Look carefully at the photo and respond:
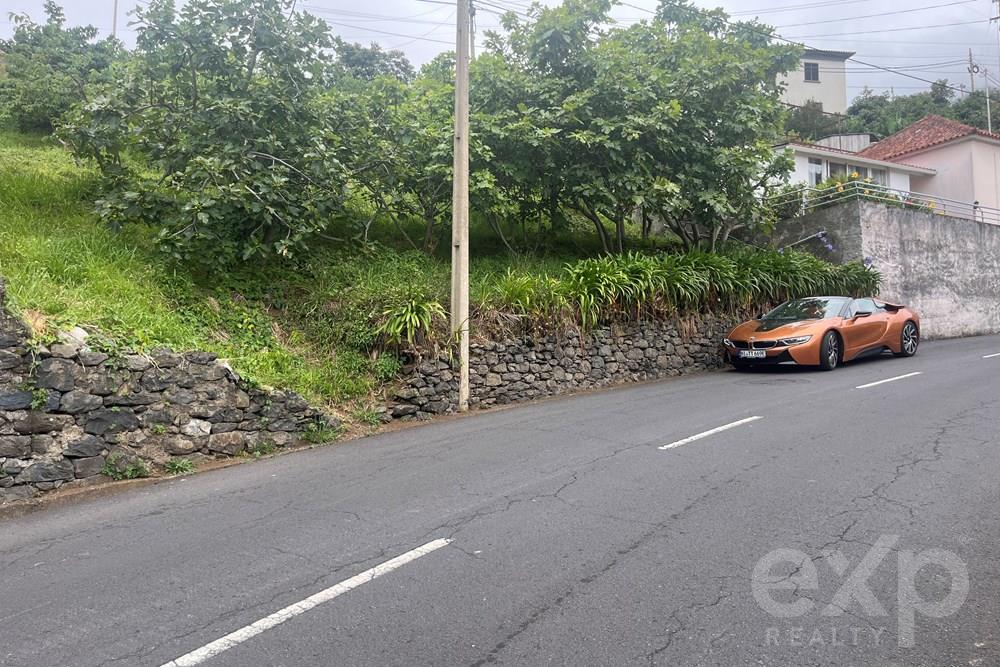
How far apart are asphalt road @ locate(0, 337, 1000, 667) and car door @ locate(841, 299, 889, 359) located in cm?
656

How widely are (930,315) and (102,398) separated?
2413 centimetres

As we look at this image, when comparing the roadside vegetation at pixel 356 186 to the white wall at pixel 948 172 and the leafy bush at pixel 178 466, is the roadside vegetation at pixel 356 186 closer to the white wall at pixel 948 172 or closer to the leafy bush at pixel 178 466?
the leafy bush at pixel 178 466

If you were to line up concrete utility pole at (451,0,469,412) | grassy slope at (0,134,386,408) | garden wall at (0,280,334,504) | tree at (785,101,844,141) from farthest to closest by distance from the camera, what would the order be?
tree at (785,101,844,141), concrete utility pole at (451,0,469,412), grassy slope at (0,134,386,408), garden wall at (0,280,334,504)

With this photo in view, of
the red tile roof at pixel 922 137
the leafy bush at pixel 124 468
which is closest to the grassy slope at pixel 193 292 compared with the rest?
the leafy bush at pixel 124 468

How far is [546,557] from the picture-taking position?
179 inches

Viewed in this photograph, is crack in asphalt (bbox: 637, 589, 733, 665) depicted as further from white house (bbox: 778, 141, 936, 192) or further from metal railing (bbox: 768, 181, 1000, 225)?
white house (bbox: 778, 141, 936, 192)

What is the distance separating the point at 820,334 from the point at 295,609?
41.2 ft


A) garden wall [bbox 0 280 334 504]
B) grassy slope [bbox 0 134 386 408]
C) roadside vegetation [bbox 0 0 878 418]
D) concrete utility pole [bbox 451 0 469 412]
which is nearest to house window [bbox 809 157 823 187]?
roadside vegetation [bbox 0 0 878 418]

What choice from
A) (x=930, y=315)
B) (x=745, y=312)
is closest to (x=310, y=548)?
(x=745, y=312)

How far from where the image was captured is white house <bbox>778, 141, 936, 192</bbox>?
27.9 metres

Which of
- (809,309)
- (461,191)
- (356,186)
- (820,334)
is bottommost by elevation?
(820,334)

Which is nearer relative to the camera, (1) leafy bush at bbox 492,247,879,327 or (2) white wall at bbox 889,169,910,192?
(1) leafy bush at bbox 492,247,879,327

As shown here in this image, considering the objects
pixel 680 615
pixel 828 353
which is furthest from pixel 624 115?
pixel 680 615

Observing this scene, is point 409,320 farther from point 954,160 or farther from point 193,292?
point 954,160
